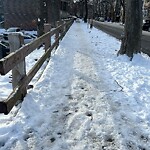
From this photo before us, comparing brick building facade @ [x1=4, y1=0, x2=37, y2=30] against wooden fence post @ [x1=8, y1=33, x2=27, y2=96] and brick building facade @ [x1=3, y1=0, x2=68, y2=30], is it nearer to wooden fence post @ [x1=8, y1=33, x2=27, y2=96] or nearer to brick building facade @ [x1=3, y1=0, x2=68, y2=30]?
brick building facade @ [x1=3, y1=0, x2=68, y2=30]

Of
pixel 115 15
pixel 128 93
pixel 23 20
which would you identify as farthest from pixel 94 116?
pixel 115 15

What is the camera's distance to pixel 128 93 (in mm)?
5816

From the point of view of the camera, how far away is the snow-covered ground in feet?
12.3

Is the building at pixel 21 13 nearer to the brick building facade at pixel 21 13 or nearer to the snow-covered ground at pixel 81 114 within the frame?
the brick building facade at pixel 21 13

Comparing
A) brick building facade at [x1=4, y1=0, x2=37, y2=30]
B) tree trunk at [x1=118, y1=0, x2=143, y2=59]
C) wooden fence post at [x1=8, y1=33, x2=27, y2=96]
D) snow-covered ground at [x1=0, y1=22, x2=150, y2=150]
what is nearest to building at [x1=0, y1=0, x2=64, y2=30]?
brick building facade at [x1=4, y1=0, x2=37, y2=30]

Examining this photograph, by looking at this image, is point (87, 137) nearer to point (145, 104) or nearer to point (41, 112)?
point (41, 112)

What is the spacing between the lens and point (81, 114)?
460cm

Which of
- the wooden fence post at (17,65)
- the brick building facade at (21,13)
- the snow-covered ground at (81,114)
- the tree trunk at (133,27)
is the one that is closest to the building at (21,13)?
the brick building facade at (21,13)

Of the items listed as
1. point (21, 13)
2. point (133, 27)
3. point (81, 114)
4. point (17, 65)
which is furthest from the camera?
point (21, 13)

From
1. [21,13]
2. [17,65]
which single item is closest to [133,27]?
[17,65]

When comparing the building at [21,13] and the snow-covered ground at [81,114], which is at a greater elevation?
the building at [21,13]

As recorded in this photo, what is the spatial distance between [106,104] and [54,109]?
3.30 feet

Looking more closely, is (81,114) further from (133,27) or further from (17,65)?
(133,27)

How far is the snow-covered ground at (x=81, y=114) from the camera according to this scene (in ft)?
12.3
